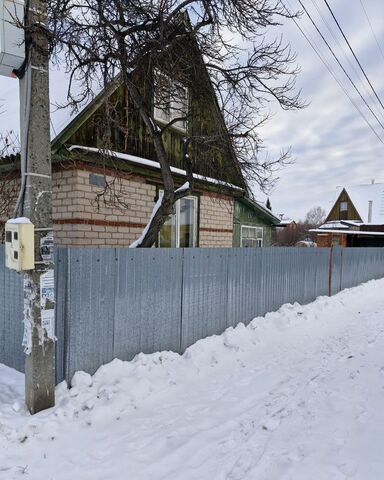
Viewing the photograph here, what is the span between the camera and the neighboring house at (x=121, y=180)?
5504mm

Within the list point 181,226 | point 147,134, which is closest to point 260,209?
point 181,226

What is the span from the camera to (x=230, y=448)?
2.75 meters

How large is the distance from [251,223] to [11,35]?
8.83 metres

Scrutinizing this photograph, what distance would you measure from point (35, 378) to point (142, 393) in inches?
41.3

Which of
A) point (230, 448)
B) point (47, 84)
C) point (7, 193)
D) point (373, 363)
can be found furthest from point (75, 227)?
point (373, 363)

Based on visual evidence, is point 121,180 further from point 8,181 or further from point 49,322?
point 49,322

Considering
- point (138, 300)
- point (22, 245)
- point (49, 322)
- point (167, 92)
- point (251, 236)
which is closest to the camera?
point (22, 245)

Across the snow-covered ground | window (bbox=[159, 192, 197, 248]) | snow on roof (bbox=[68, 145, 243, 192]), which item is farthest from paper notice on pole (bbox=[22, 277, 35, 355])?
window (bbox=[159, 192, 197, 248])

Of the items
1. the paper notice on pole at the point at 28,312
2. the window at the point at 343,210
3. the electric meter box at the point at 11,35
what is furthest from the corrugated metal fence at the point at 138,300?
the window at the point at 343,210

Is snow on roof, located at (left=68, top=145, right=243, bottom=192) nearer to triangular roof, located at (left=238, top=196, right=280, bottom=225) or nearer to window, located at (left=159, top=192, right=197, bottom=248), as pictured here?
window, located at (left=159, top=192, right=197, bottom=248)

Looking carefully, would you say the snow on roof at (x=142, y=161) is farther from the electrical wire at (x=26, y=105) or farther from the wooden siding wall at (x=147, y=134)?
the electrical wire at (x=26, y=105)

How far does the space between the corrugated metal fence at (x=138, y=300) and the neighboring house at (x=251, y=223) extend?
3310mm

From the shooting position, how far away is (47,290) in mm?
3178

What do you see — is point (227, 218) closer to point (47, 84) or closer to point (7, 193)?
point (7, 193)
